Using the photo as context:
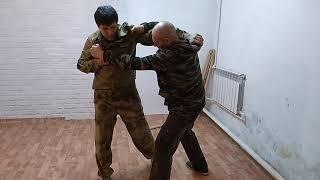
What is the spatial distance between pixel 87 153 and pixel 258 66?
187cm

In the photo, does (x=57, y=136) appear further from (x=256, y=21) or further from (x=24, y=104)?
(x=256, y=21)

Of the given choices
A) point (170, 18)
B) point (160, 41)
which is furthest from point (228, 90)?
point (160, 41)

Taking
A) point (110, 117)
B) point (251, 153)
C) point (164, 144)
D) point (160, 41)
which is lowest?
point (251, 153)

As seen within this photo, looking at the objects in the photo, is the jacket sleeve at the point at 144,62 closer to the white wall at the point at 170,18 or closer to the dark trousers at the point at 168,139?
the dark trousers at the point at 168,139

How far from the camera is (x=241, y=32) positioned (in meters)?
3.72

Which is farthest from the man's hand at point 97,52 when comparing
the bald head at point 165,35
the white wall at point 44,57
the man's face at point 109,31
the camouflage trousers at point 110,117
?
the white wall at point 44,57

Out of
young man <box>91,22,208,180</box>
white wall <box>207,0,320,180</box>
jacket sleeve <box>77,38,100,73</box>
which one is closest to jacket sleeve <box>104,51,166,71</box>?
young man <box>91,22,208,180</box>

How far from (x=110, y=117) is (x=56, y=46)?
6.87 feet

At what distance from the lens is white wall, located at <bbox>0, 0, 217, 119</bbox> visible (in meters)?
4.35

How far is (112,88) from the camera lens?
268 cm

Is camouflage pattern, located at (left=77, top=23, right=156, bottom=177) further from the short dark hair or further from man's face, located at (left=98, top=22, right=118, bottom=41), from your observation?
the short dark hair

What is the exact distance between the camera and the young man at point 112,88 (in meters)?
2.58

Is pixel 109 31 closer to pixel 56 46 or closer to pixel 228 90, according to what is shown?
pixel 228 90

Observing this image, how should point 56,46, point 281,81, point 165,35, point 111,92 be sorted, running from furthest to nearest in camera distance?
point 56,46
point 281,81
point 111,92
point 165,35
